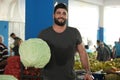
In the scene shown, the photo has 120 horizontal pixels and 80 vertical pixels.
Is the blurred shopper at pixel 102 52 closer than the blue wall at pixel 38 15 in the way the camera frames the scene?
No

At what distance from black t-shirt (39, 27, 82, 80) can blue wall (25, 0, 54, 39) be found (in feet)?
6.47

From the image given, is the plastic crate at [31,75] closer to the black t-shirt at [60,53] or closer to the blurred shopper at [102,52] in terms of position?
the black t-shirt at [60,53]

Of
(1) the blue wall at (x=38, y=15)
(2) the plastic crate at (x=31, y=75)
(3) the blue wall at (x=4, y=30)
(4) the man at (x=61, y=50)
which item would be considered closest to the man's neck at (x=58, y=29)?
(4) the man at (x=61, y=50)

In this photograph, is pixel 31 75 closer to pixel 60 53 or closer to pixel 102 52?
pixel 60 53

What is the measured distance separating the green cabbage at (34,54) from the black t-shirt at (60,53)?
1.24ft

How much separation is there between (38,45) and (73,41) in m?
0.60

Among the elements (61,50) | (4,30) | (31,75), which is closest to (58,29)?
(61,50)

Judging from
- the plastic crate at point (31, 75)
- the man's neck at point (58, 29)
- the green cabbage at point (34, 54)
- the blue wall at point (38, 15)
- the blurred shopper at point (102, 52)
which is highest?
the blue wall at point (38, 15)

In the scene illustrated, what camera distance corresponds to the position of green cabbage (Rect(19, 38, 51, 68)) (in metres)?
2.75

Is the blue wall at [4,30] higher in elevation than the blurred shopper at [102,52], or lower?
higher

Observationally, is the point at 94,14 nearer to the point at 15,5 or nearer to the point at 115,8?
the point at 115,8

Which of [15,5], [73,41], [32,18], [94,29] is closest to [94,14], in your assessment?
[94,29]

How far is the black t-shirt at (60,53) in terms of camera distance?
325cm

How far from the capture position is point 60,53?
10.7ft
